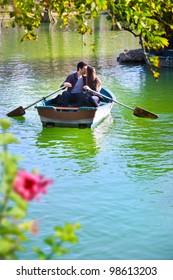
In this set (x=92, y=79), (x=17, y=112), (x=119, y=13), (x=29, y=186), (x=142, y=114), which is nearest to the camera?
(x=29, y=186)

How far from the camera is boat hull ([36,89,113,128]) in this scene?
1489 cm

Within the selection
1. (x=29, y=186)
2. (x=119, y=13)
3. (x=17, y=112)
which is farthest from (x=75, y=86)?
(x=29, y=186)

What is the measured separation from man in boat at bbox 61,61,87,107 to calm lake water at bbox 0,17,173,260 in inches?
26.9

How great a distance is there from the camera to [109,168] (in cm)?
1218

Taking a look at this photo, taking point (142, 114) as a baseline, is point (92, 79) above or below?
above

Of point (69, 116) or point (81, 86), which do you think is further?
point (81, 86)

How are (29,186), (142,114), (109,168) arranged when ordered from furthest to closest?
1. (142,114)
2. (109,168)
3. (29,186)

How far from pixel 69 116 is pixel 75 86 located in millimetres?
1374

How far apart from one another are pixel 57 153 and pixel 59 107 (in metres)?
1.86

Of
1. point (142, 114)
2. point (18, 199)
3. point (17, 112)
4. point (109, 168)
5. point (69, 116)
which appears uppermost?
point (17, 112)

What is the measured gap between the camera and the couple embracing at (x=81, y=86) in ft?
50.7

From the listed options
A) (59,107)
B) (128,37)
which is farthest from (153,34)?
(128,37)

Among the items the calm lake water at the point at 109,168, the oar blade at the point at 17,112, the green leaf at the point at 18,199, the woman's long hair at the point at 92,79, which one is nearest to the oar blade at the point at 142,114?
the calm lake water at the point at 109,168

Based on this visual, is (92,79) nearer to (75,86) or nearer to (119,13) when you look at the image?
(75,86)
